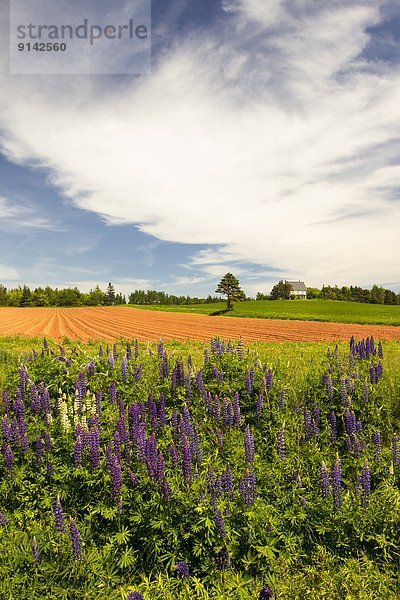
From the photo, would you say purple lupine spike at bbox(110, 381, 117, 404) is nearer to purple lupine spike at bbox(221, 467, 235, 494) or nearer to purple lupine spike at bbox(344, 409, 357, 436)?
purple lupine spike at bbox(221, 467, 235, 494)

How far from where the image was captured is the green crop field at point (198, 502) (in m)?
3.86

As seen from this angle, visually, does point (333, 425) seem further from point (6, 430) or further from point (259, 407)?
point (6, 430)

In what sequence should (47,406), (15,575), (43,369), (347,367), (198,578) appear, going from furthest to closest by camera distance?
(347,367)
(43,369)
(47,406)
(198,578)
(15,575)

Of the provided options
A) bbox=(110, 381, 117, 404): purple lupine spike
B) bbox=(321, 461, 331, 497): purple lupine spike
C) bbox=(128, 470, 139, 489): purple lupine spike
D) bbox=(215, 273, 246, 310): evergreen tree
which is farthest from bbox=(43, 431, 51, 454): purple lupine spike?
bbox=(215, 273, 246, 310): evergreen tree

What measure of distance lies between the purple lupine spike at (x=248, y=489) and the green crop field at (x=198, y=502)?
0.5 inches

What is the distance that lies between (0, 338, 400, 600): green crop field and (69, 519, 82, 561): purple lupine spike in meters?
0.01

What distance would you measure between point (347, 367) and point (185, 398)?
153 inches

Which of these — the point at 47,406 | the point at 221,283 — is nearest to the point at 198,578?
the point at 47,406

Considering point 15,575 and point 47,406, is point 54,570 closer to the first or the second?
point 15,575

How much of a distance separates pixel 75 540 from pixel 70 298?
15416 centimetres

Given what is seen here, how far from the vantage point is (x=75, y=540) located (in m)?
3.64

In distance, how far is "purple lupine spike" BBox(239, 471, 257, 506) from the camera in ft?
14.4

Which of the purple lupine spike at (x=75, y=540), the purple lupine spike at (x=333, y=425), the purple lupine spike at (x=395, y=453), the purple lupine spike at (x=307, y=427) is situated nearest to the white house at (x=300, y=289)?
the purple lupine spike at (x=333, y=425)

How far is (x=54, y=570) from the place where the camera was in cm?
371
